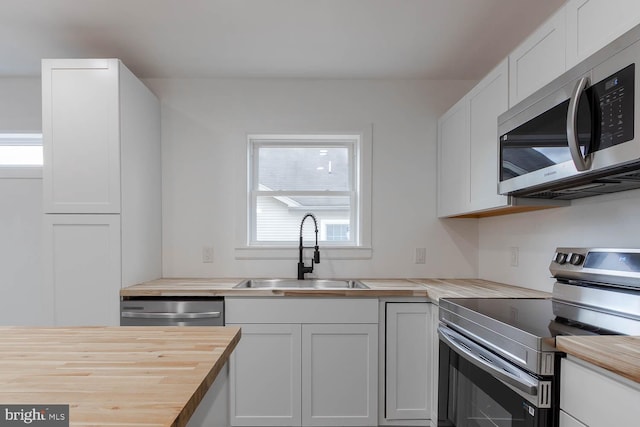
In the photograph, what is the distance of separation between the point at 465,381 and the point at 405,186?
1566mm

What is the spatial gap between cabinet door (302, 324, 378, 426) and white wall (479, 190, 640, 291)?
988 millimetres

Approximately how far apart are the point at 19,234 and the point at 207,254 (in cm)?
137

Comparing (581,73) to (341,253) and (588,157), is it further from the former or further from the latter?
(341,253)

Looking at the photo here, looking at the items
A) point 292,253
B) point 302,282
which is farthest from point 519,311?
point 292,253

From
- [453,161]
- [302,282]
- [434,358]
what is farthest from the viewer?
[302,282]

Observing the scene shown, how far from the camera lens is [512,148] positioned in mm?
1720

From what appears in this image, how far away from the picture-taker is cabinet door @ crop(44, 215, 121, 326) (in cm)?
225

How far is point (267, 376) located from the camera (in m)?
2.30

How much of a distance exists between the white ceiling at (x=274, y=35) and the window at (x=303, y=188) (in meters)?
0.54

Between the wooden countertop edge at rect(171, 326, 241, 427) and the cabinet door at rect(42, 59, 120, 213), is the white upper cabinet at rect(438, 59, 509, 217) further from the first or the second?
the cabinet door at rect(42, 59, 120, 213)

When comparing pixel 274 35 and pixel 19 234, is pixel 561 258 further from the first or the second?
pixel 19 234

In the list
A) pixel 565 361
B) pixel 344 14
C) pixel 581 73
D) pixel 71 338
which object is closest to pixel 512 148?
pixel 581 73

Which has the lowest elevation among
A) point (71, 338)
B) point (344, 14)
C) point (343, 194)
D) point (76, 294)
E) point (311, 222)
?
point (76, 294)

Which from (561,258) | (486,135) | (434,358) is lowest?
(434,358)
